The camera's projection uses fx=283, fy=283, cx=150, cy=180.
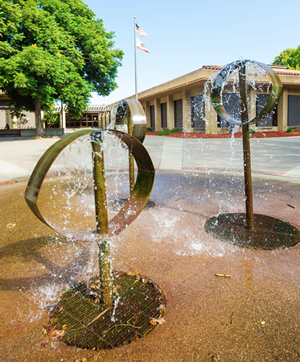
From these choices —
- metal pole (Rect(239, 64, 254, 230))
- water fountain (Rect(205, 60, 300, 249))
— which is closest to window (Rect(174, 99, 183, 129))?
water fountain (Rect(205, 60, 300, 249))

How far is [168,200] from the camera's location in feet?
18.1

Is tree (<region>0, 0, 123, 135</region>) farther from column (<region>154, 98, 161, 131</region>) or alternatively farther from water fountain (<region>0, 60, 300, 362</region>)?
water fountain (<region>0, 60, 300, 362</region>)

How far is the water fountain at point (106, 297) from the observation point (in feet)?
6.64

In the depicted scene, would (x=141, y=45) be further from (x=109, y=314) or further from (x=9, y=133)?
(x=109, y=314)

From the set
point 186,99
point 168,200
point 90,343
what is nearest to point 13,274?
point 90,343

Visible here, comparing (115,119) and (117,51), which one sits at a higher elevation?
(117,51)

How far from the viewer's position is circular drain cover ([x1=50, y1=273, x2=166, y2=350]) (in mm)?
2010

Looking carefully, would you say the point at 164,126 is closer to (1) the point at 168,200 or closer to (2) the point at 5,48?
(2) the point at 5,48

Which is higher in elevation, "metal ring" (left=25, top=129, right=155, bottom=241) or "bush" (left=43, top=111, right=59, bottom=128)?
"bush" (left=43, top=111, right=59, bottom=128)

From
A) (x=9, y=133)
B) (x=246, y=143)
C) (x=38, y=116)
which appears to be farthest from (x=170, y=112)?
(x=246, y=143)

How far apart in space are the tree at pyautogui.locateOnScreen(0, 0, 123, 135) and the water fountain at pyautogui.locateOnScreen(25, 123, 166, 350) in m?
19.4

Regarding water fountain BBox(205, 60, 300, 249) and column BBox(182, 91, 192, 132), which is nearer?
water fountain BBox(205, 60, 300, 249)

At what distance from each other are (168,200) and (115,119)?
1889mm

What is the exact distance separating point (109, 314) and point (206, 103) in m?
23.7
